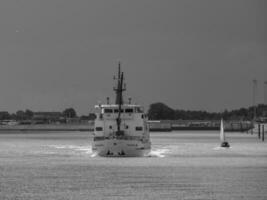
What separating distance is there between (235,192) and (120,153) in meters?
43.2

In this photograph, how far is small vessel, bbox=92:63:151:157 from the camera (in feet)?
377

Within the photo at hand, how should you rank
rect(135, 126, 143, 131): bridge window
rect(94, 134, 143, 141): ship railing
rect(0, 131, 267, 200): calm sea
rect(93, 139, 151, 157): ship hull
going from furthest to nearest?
rect(135, 126, 143, 131): bridge window < rect(93, 139, 151, 157): ship hull < rect(94, 134, 143, 141): ship railing < rect(0, 131, 267, 200): calm sea

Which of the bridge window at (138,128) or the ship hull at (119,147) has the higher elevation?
the bridge window at (138,128)

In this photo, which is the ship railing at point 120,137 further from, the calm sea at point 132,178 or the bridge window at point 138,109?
the bridge window at point 138,109

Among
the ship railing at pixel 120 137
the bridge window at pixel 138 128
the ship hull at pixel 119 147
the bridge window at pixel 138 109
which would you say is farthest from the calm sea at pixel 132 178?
the bridge window at pixel 138 109

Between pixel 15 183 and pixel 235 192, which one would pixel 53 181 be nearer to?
pixel 15 183

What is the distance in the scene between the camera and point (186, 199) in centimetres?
6900

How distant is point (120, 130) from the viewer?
115 metres

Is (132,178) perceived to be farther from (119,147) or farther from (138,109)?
(138,109)

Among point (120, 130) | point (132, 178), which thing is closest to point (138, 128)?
point (120, 130)

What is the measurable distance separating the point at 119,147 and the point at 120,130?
216cm

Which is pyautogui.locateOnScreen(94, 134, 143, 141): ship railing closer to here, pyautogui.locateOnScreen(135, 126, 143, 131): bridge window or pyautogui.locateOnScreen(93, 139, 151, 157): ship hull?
pyautogui.locateOnScreen(93, 139, 151, 157): ship hull

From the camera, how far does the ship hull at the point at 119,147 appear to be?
114875 mm

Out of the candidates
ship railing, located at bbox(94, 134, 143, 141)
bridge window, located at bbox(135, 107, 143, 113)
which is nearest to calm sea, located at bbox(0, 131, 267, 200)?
ship railing, located at bbox(94, 134, 143, 141)
